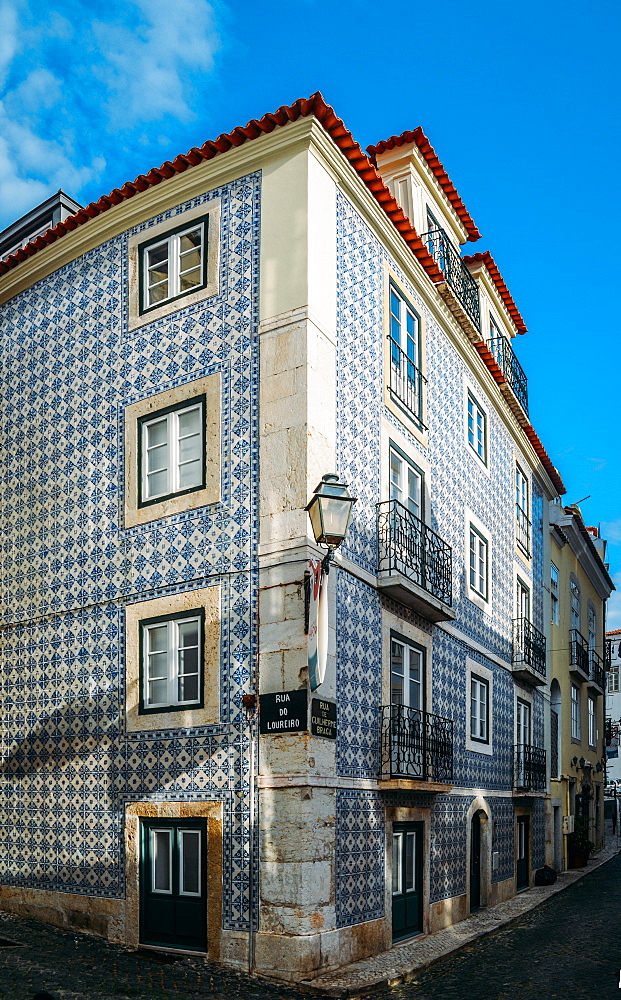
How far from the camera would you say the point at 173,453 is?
11.8m

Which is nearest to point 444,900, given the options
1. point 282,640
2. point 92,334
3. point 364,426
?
point 282,640

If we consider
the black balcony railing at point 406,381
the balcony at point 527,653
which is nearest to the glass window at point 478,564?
the balcony at point 527,653

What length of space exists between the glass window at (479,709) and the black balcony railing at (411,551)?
301 cm

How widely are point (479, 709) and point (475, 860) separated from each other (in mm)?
2416

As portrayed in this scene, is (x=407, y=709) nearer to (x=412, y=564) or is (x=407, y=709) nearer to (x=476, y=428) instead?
(x=412, y=564)

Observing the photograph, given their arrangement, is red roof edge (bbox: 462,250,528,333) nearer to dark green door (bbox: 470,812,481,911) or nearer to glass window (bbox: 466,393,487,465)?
glass window (bbox: 466,393,487,465)

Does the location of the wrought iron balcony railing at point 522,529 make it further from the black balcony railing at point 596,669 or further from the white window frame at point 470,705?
the black balcony railing at point 596,669

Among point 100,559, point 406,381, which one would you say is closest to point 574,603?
point 406,381

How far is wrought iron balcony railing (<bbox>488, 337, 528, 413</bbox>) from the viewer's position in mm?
20255

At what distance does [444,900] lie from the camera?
13883 mm

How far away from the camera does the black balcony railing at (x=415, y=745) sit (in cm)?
1184

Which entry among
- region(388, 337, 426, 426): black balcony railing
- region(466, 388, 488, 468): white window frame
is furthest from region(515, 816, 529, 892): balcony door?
region(388, 337, 426, 426): black balcony railing

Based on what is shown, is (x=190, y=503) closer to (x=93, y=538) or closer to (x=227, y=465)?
(x=227, y=465)

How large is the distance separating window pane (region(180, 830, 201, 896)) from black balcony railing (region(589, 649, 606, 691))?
67.1ft
